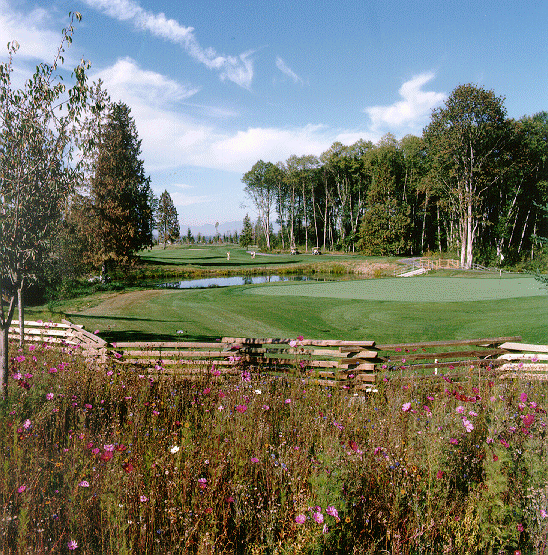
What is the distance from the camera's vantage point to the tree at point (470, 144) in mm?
32906

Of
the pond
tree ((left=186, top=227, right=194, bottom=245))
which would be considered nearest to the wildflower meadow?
the pond

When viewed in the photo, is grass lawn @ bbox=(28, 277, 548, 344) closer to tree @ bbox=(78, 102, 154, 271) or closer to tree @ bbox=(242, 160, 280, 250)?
tree @ bbox=(78, 102, 154, 271)

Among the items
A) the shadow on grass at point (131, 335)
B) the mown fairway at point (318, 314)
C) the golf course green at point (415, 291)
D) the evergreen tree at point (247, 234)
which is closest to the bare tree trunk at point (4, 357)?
the mown fairway at point (318, 314)

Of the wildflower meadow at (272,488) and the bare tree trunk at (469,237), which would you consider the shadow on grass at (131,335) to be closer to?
the wildflower meadow at (272,488)

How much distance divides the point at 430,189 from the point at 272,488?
49.0 metres

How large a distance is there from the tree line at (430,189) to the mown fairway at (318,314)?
17.8 meters

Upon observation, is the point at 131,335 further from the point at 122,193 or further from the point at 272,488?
the point at 122,193

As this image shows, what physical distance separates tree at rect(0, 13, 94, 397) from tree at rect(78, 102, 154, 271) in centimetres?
1469

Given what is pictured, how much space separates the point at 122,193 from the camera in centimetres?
2278

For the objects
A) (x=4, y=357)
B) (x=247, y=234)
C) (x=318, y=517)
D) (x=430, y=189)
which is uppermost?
(x=430, y=189)

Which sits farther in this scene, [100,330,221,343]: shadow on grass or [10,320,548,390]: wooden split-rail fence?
[100,330,221,343]: shadow on grass

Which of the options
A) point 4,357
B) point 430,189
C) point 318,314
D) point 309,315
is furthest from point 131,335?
point 430,189

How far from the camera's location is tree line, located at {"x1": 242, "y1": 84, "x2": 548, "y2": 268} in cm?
3378

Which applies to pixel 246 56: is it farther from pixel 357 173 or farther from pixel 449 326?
pixel 357 173
